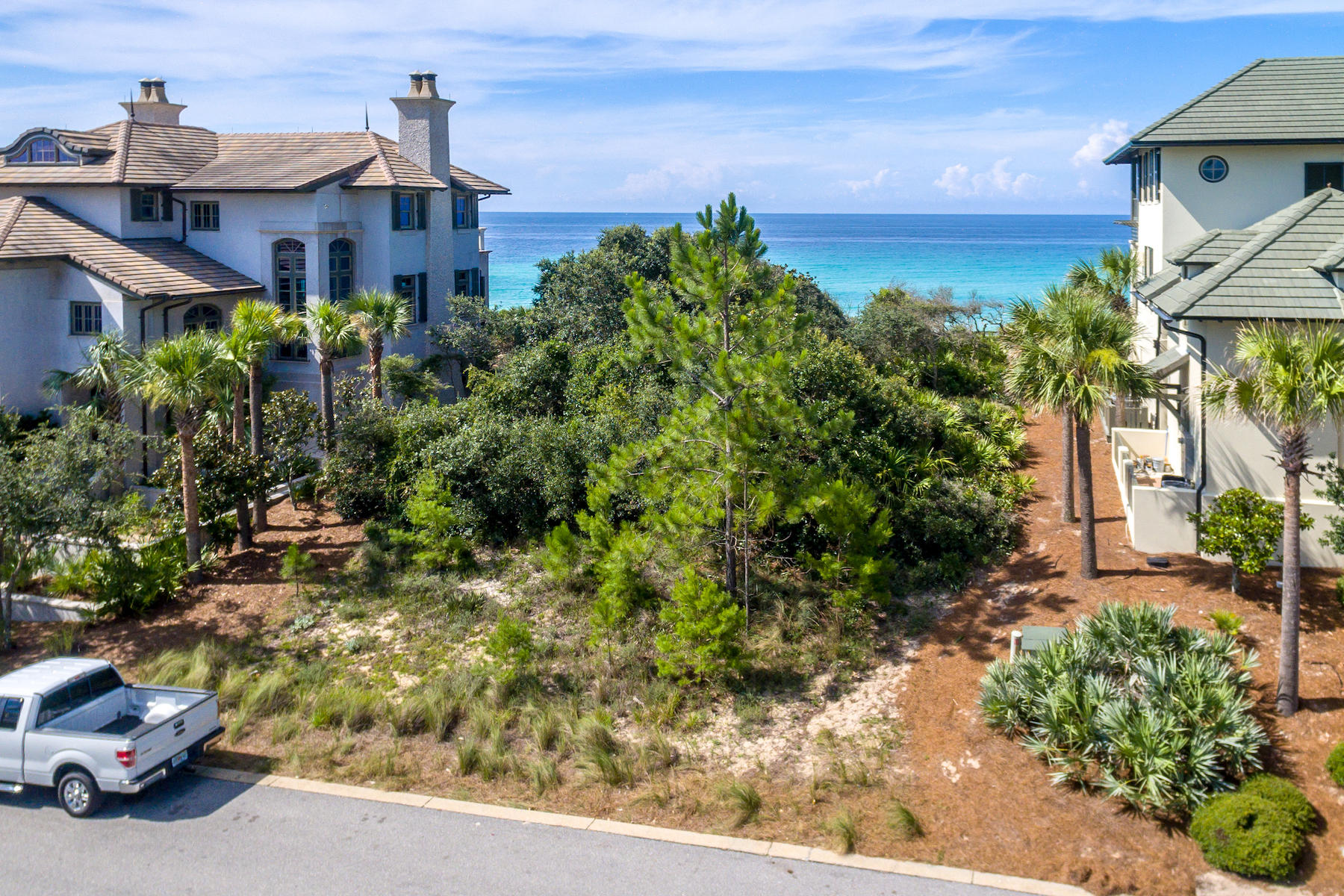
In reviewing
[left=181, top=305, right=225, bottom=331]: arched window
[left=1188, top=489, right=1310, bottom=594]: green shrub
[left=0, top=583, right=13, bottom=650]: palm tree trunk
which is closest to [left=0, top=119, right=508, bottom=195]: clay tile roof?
[left=181, top=305, right=225, bottom=331]: arched window

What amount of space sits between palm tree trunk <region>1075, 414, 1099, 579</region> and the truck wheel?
598 inches

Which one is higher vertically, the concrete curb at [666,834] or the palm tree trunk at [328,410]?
the palm tree trunk at [328,410]

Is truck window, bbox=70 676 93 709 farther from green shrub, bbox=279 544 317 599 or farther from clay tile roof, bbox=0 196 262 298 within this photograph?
clay tile roof, bbox=0 196 262 298

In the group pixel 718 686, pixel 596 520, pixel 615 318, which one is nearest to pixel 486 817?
pixel 718 686

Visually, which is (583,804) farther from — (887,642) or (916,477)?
(916,477)

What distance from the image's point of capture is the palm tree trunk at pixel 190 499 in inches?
793

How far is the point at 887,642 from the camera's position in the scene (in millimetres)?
17453

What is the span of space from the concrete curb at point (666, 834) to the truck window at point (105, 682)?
1.57 m

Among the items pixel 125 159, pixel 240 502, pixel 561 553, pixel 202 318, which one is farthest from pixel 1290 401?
pixel 125 159

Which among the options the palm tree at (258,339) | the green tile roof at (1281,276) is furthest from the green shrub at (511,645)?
the green tile roof at (1281,276)

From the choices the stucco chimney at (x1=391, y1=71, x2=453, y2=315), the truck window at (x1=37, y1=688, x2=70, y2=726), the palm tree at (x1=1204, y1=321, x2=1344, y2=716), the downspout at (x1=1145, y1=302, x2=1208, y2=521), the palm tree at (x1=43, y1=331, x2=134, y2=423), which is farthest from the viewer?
the stucco chimney at (x1=391, y1=71, x2=453, y2=315)

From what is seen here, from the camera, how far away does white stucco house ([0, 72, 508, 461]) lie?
27266 millimetres

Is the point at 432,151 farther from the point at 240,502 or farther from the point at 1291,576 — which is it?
the point at 1291,576

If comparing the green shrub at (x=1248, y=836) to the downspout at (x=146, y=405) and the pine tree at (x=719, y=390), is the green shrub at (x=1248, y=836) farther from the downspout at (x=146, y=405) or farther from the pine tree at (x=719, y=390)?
the downspout at (x=146, y=405)
